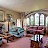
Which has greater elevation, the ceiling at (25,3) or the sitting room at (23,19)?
the ceiling at (25,3)

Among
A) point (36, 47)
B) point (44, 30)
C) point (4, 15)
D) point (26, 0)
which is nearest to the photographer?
point (36, 47)

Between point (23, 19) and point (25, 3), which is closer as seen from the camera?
point (25, 3)

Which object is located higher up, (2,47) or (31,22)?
(31,22)

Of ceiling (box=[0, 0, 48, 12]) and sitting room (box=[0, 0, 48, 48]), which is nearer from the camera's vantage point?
ceiling (box=[0, 0, 48, 12])

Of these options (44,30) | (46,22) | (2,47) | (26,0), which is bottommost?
(2,47)

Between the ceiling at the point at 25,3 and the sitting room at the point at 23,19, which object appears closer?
the ceiling at the point at 25,3

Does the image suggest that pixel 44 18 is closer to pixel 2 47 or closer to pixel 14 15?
pixel 14 15

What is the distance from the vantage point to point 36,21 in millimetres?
10609

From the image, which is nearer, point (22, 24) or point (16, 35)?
point (16, 35)

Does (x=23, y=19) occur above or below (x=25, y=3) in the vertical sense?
below

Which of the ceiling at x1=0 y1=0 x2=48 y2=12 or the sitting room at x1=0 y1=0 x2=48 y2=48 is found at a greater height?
the ceiling at x1=0 y1=0 x2=48 y2=12

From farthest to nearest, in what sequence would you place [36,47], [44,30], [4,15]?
[44,30], [4,15], [36,47]

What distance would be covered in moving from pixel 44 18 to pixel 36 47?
5931 mm

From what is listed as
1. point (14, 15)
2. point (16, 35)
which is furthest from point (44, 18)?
point (16, 35)
